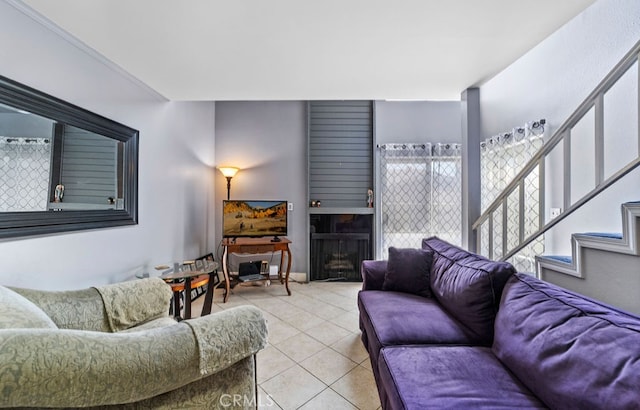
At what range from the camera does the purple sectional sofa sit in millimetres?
795

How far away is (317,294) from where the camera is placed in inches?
132

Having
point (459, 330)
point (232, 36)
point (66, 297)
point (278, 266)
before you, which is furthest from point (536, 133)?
point (66, 297)

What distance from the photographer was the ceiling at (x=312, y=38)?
1397mm

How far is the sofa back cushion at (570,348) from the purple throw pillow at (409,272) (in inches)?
31.1

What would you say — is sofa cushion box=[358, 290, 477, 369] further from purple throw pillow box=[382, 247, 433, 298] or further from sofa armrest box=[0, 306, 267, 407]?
sofa armrest box=[0, 306, 267, 407]

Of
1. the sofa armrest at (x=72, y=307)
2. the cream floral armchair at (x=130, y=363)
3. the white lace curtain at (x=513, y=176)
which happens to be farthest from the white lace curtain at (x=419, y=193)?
the sofa armrest at (x=72, y=307)

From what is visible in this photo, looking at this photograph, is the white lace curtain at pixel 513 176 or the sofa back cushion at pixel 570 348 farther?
the white lace curtain at pixel 513 176

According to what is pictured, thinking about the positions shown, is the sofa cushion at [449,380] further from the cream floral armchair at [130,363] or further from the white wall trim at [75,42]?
the white wall trim at [75,42]

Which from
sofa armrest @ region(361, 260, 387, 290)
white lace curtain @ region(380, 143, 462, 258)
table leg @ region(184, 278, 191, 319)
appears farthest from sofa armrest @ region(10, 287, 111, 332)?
white lace curtain @ region(380, 143, 462, 258)

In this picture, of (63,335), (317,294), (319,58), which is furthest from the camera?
(317,294)

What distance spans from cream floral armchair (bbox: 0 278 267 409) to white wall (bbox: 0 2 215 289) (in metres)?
0.65

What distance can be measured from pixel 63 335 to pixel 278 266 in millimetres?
3203

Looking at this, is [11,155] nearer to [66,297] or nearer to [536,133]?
[66,297]

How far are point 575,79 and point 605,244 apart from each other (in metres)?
1.77
